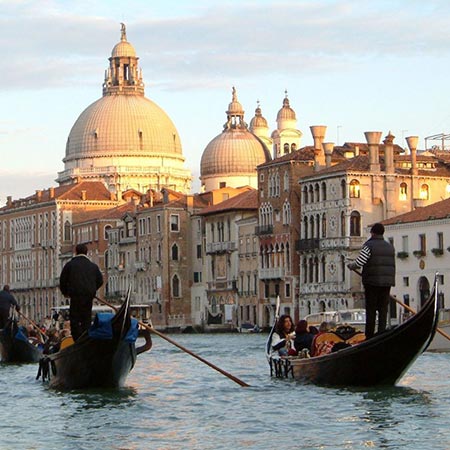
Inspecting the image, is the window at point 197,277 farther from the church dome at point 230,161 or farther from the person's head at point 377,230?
the person's head at point 377,230

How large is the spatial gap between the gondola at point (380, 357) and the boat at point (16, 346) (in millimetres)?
9687

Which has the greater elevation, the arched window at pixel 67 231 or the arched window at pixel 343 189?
the arched window at pixel 67 231

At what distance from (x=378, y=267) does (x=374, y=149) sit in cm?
4801

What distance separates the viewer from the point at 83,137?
378ft

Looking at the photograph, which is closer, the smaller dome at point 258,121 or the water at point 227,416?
the water at point 227,416

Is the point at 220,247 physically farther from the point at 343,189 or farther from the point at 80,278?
the point at 80,278

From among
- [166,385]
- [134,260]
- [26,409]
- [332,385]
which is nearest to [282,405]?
[332,385]

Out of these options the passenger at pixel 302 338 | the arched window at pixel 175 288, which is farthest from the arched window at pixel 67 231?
the passenger at pixel 302 338

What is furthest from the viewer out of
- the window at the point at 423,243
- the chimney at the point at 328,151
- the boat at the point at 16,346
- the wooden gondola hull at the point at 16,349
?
the chimney at the point at 328,151

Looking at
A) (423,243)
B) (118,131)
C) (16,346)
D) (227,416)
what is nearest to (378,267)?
(227,416)

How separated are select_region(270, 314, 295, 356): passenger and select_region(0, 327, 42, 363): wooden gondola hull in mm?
7394

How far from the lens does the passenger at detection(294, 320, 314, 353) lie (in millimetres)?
21125

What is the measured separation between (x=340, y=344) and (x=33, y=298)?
3432 inches

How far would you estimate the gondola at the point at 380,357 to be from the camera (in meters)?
17.8
